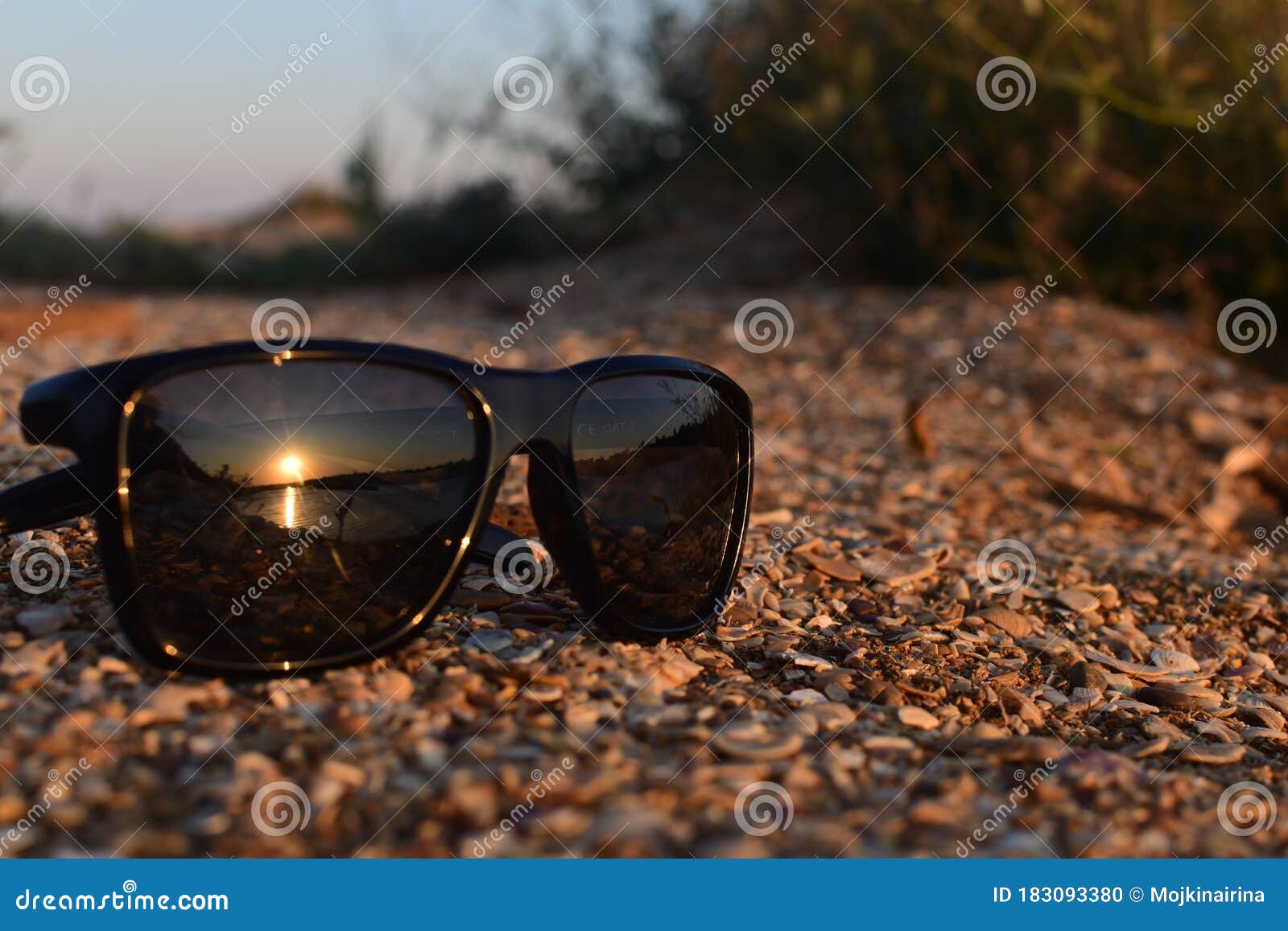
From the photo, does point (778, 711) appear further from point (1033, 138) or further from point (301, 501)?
point (1033, 138)

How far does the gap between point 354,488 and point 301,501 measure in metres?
0.09

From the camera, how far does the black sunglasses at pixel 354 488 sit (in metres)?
1.39

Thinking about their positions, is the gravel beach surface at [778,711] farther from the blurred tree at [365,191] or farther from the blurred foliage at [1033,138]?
the blurred tree at [365,191]

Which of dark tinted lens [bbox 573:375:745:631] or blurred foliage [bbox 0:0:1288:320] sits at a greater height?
blurred foliage [bbox 0:0:1288:320]

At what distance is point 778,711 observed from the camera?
4.78 feet

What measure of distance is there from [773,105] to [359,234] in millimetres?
4181

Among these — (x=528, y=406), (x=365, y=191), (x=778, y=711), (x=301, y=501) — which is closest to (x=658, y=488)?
(x=528, y=406)

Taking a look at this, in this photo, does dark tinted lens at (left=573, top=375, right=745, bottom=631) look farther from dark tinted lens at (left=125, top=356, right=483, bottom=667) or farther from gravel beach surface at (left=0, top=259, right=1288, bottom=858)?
dark tinted lens at (left=125, top=356, right=483, bottom=667)

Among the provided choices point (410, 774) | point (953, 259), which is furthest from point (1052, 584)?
point (953, 259)

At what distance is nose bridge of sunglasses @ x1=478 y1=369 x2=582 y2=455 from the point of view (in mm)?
1601

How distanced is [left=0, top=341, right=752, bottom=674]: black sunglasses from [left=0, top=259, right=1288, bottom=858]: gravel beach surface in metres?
0.08

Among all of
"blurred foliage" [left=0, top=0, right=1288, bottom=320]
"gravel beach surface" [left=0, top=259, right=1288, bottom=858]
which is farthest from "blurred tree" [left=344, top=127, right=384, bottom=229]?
"gravel beach surface" [left=0, top=259, right=1288, bottom=858]

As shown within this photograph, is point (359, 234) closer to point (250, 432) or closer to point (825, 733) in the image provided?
point (250, 432)

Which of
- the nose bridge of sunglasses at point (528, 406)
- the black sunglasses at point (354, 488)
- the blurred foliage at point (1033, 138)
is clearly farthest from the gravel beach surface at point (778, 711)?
the blurred foliage at point (1033, 138)
